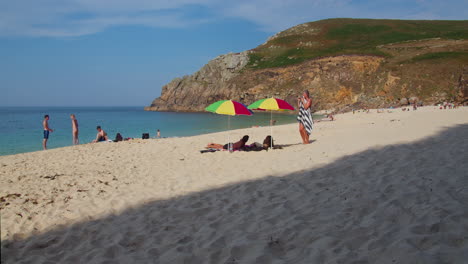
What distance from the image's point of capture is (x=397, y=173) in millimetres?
5977

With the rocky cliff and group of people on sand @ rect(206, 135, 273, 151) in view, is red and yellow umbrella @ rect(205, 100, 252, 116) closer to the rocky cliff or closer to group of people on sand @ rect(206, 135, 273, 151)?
group of people on sand @ rect(206, 135, 273, 151)

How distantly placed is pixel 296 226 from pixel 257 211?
3.14ft

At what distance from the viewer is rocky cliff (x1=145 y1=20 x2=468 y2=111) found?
173ft

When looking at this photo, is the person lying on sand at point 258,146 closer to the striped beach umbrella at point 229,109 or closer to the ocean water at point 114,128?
the striped beach umbrella at point 229,109

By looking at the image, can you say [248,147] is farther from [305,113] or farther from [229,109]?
[305,113]

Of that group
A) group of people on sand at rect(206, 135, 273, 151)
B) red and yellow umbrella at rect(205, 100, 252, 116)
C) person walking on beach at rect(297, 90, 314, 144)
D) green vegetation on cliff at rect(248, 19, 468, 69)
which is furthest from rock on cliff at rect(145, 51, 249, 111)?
red and yellow umbrella at rect(205, 100, 252, 116)

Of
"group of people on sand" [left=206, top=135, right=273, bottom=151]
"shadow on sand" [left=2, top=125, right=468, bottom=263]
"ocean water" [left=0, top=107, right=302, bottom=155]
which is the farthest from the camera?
"ocean water" [left=0, top=107, right=302, bottom=155]

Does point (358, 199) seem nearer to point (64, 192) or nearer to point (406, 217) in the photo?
point (406, 217)

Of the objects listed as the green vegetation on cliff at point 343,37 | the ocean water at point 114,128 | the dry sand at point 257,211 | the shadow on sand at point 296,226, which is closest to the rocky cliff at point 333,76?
the green vegetation on cliff at point 343,37

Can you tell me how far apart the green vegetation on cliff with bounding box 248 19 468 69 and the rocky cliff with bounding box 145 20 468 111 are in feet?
1.20

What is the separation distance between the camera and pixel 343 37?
317ft

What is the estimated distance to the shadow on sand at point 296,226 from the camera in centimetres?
322

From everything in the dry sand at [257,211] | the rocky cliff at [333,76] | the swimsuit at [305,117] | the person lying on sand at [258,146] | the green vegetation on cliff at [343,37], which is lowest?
the dry sand at [257,211]

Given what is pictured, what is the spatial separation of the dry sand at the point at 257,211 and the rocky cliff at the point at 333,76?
40000mm
